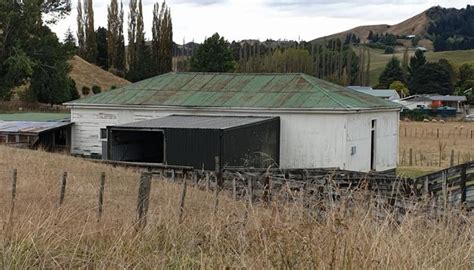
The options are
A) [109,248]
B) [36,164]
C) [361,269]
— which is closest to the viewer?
[361,269]

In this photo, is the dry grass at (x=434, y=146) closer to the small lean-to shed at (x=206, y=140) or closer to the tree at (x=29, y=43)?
the small lean-to shed at (x=206, y=140)

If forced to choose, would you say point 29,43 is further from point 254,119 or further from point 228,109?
point 254,119

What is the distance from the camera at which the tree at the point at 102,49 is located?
294ft

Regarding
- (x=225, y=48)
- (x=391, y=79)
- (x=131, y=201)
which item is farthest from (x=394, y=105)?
(x=391, y=79)

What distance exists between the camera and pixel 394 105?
30609 millimetres

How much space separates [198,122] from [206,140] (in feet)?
7.63

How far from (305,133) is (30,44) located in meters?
29.8

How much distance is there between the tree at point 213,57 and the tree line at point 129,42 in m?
5.17

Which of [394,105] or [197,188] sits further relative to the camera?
[394,105]

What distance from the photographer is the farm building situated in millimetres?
25672

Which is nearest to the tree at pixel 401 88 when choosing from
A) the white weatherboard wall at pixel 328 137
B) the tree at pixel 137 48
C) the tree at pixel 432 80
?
the tree at pixel 432 80

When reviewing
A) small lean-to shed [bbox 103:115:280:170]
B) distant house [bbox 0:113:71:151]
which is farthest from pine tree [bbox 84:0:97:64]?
small lean-to shed [bbox 103:115:280:170]

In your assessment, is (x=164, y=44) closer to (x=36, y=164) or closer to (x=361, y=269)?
(x=36, y=164)

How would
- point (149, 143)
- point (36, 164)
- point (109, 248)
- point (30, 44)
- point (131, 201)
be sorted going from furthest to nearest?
point (30, 44), point (149, 143), point (36, 164), point (131, 201), point (109, 248)
